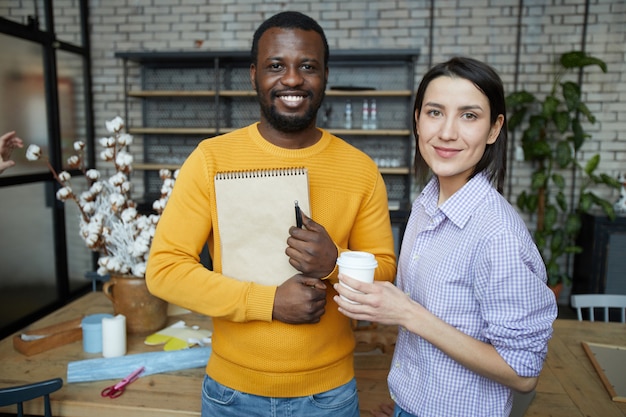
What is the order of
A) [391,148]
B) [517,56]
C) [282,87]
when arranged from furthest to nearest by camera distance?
[391,148]
[517,56]
[282,87]

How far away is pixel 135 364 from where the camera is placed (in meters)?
1.51

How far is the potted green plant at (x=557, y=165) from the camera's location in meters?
3.92

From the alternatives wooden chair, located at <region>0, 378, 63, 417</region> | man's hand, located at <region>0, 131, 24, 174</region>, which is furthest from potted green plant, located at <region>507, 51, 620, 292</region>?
wooden chair, located at <region>0, 378, 63, 417</region>

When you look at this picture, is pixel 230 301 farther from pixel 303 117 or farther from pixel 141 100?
pixel 141 100

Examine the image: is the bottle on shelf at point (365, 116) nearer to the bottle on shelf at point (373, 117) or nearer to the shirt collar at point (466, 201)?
the bottle on shelf at point (373, 117)

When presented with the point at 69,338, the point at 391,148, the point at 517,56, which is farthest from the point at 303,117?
the point at 517,56

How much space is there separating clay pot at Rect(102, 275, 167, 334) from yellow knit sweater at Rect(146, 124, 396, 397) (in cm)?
62

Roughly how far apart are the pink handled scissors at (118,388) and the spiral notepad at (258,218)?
0.58 m

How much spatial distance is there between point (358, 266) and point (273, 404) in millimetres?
454

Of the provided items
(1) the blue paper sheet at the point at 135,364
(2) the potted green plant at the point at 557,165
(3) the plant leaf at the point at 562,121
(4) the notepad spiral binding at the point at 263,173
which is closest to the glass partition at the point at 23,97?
(1) the blue paper sheet at the point at 135,364

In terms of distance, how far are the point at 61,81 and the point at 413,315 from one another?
448 centimetres

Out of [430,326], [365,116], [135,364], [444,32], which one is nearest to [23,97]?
[365,116]

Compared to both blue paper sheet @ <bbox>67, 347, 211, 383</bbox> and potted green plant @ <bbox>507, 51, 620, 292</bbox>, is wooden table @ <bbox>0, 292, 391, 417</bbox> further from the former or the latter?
potted green plant @ <bbox>507, 51, 620, 292</bbox>

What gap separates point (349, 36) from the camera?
452 cm
